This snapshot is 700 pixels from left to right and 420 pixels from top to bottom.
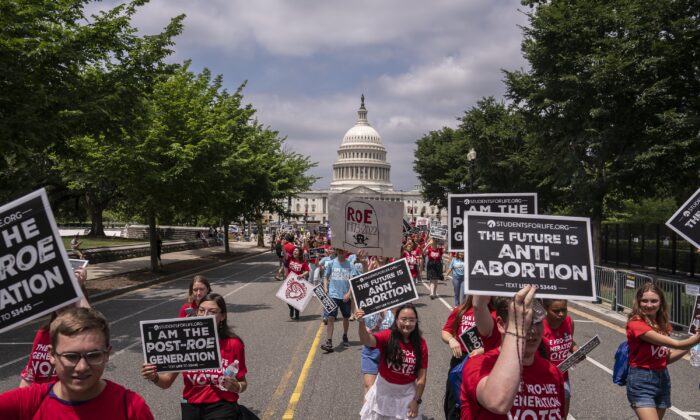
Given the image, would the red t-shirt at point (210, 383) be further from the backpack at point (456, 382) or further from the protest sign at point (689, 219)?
the protest sign at point (689, 219)

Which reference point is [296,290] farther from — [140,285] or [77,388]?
[140,285]

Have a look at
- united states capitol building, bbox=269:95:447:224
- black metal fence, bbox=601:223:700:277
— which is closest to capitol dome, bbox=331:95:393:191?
united states capitol building, bbox=269:95:447:224

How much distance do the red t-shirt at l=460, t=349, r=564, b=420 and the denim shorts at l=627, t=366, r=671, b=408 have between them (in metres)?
2.36

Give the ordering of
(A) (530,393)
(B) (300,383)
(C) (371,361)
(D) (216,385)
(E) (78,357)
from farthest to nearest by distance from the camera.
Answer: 1. (B) (300,383)
2. (C) (371,361)
3. (D) (216,385)
4. (A) (530,393)
5. (E) (78,357)

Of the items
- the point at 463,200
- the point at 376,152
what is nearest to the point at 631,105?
the point at 463,200

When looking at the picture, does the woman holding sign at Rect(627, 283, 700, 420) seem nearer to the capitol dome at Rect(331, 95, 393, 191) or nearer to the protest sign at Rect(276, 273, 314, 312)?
the protest sign at Rect(276, 273, 314, 312)

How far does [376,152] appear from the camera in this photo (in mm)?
157750

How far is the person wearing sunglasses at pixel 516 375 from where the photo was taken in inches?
94.6

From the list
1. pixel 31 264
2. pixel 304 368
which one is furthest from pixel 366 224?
pixel 31 264

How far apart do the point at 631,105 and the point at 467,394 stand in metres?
20.0

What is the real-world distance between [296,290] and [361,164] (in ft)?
481

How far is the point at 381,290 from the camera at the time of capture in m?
5.80

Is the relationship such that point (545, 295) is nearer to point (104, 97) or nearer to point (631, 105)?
point (104, 97)

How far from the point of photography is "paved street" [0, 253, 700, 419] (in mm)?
6770
